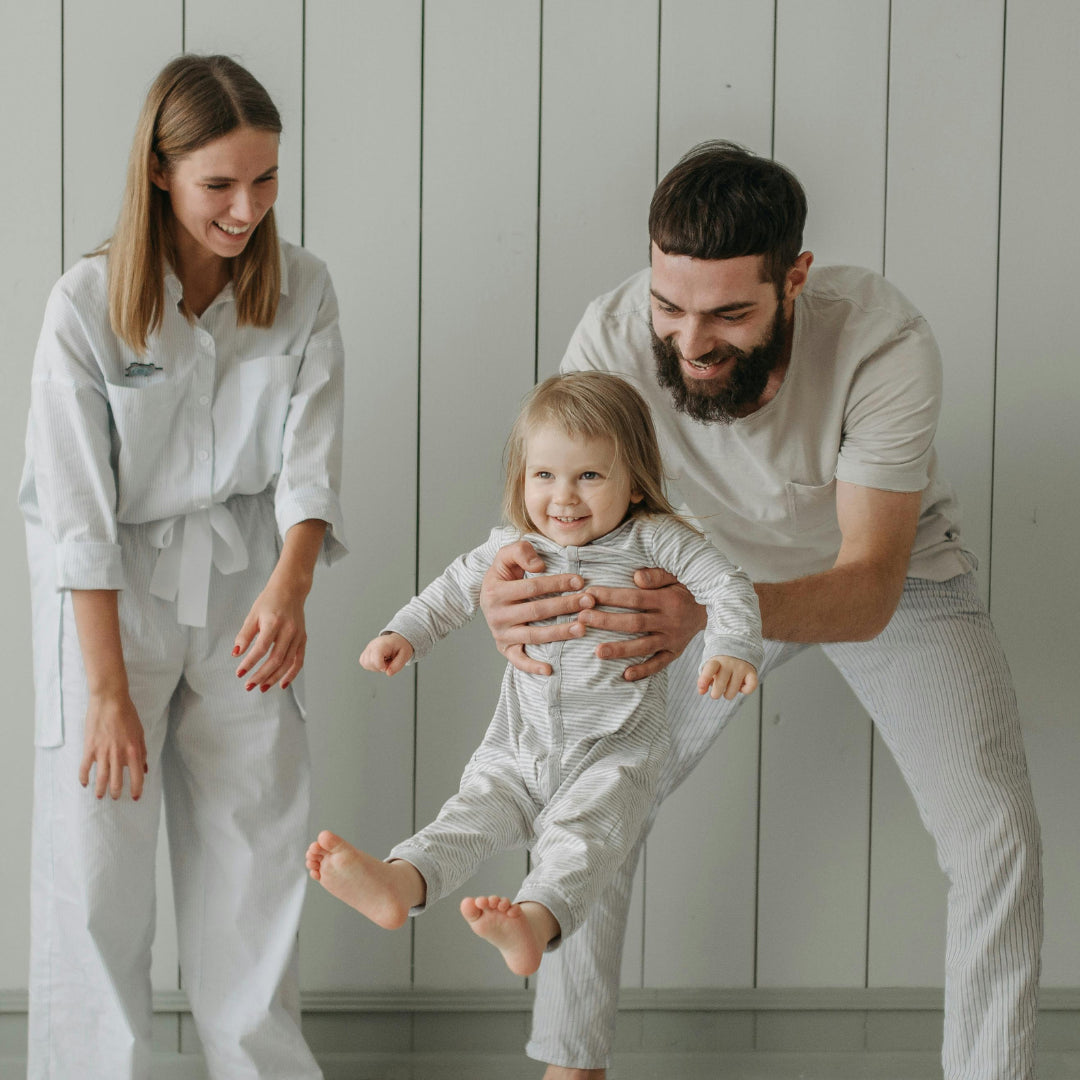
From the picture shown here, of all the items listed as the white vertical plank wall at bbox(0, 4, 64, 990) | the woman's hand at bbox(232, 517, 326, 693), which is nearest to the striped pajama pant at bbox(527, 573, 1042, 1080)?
the woman's hand at bbox(232, 517, 326, 693)

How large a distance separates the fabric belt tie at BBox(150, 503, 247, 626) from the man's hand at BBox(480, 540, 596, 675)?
18.2 inches

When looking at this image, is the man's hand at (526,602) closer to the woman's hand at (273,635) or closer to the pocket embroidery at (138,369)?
the woman's hand at (273,635)

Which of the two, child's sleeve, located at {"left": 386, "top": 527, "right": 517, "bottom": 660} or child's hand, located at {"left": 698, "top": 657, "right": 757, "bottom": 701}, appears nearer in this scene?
child's hand, located at {"left": 698, "top": 657, "right": 757, "bottom": 701}

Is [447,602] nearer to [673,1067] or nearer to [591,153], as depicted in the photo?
[591,153]

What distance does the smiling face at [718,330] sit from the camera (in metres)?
1.59

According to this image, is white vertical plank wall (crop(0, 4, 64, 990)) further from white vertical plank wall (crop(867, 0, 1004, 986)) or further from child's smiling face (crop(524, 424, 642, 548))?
white vertical plank wall (crop(867, 0, 1004, 986))

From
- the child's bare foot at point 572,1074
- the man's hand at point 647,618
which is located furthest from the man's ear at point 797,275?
the child's bare foot at point 572,1074

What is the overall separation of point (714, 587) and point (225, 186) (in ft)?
2.69

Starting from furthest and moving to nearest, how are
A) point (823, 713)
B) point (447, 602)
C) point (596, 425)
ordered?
point (823, 713), point (447, 602), point (596, 425)

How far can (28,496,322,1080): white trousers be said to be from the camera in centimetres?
166

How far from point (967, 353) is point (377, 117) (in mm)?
1080

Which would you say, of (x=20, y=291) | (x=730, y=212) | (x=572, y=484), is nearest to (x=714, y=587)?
(x=572, y=484)

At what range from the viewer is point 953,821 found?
1614 mm

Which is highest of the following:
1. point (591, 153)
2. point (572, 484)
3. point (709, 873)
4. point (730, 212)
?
point (591, 153)
